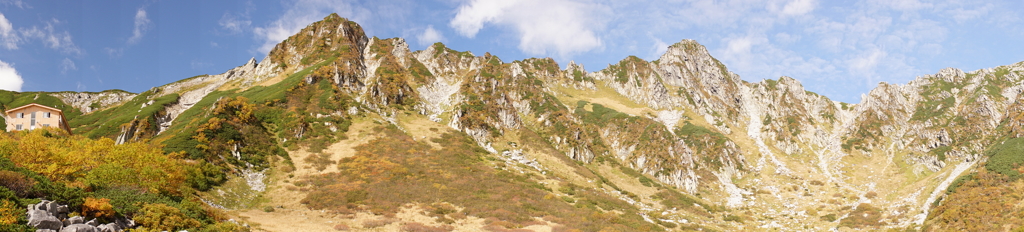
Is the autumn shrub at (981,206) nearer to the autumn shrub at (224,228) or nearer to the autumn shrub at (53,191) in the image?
the autumn shrub at (224,228)

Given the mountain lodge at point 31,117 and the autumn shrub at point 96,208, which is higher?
the mountain lodge at point 31,117

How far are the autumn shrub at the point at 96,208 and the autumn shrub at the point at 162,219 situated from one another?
1.87 metres

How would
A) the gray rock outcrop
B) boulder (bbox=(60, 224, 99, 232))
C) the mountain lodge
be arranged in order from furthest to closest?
the mountain lodge
boulder (bbox=(60, 224, 99, 232))
the gray rock outcrop

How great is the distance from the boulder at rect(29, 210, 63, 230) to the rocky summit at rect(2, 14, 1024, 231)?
→ 14 centimetres

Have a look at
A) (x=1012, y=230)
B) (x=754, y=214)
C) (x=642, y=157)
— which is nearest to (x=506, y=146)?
(x=642, y=157)

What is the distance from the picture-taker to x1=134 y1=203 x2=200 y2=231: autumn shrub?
69.7ft

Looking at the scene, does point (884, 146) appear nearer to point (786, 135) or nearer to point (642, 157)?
point (786, 135)

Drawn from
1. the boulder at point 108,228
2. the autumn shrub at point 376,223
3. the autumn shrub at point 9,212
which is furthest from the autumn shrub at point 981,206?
the autumn shrub at point 9,212

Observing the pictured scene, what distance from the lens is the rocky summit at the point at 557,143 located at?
42875 mm

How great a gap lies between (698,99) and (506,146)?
69.5 m

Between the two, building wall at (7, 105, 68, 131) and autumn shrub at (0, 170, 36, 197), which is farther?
building wall at (7, 105, 68, 131)

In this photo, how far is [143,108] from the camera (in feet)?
246

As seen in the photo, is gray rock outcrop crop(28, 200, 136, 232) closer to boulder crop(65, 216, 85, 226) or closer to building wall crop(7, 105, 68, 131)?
boulder crop(65, 216, 85, 226)

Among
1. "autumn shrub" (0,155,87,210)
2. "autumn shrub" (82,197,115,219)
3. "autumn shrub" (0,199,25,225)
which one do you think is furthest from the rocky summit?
"autumn shrub" (0,155,87,210)
